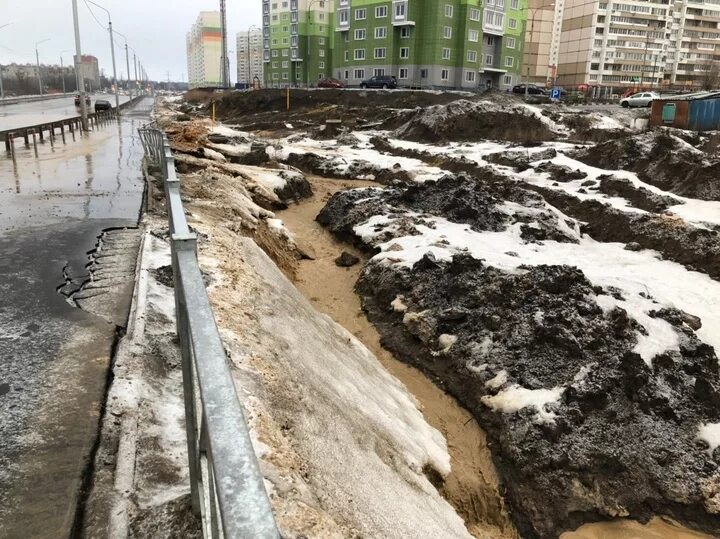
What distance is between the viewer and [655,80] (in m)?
96.2

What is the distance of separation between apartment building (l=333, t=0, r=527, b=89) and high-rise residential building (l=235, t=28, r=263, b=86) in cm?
7674

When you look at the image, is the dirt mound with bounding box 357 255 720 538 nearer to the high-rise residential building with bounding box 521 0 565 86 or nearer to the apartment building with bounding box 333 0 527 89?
the apartment building with bounding box 333 0 527 89

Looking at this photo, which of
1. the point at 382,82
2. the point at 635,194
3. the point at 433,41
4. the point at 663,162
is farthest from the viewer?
the point at 433,41

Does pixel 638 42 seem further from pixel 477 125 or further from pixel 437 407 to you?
pixel 437 407

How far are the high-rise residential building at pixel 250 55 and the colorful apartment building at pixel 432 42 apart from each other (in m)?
76.6

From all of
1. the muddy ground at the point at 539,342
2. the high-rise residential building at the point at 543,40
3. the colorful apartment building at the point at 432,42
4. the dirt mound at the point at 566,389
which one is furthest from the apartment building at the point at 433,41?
the dirt mound at the point at 566,389

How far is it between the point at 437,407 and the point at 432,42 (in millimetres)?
58863

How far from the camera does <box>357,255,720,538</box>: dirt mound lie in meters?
6.36

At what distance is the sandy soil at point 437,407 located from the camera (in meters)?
6.04

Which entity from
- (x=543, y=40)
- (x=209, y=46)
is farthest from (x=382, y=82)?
(x=209, y=46)

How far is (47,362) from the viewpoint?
13.4ft

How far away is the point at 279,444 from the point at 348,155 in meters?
26.6

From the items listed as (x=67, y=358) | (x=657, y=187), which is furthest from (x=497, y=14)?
(x=67, y=358)

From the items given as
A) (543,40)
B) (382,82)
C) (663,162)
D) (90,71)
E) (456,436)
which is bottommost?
(456,436)
